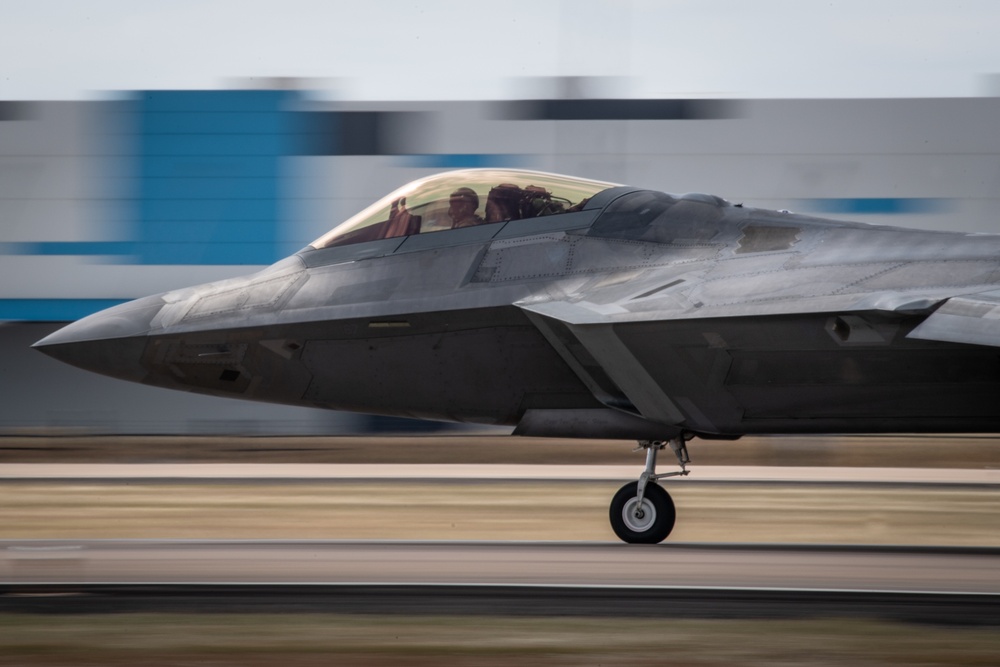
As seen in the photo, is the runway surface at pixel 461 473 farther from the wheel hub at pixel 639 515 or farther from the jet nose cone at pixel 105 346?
the jet nose cone at pixel 105 346

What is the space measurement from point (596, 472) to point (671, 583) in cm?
1141

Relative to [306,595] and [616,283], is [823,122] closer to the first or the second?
[616,283]

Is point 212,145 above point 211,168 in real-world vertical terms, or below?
above

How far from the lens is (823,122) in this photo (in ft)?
97.8

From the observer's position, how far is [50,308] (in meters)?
29.6

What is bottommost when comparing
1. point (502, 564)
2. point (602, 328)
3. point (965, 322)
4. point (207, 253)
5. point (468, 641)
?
point (502, 564)

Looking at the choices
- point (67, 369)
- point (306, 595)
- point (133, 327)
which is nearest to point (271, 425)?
point (67, 369)

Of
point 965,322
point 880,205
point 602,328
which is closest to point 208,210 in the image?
point 880,205

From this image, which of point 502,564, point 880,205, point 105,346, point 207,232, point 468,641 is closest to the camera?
point 468,641

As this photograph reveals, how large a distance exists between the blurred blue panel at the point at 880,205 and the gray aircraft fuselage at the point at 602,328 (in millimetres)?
19351

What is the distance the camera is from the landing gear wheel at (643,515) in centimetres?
1103

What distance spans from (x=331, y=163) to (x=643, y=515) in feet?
67.2

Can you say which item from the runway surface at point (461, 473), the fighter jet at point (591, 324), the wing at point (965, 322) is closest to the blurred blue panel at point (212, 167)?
the runway surface at point (461, 473)

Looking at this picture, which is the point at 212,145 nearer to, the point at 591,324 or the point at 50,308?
the point at 50,308
